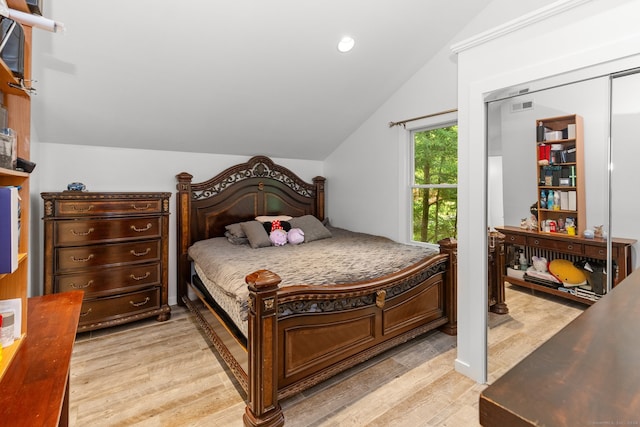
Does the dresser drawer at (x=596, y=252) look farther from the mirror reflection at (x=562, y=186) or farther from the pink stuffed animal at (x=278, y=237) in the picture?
the pink stuffed animal at (x=278, y=237)

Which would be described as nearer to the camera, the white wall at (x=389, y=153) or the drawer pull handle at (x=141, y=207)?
the drawer pull handle at (x=141, y=207)

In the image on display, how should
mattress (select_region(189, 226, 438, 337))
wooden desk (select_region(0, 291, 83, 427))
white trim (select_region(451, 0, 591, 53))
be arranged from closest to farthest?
1. wooden desk (select_region(0, 291, 83, 427))
2. white trim (select_region(451, 0, 591, 53))
3. mattress (select_region(189, 226, 438, 337))

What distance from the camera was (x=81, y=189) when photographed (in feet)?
9.40

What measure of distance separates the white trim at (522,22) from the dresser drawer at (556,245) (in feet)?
4.23

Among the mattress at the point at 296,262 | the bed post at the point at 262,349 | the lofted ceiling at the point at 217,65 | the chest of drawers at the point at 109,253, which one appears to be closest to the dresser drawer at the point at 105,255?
the chest of drawers at the point at 109,253

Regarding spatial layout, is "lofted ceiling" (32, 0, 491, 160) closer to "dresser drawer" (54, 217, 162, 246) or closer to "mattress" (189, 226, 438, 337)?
"dresser drawer" (54, 217, 162, 246)

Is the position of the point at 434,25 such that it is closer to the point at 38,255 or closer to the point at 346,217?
the point at 346,217

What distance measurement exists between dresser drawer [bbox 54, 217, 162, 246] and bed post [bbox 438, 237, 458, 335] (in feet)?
8.92

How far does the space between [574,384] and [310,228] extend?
10.6ft

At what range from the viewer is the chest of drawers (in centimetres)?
260

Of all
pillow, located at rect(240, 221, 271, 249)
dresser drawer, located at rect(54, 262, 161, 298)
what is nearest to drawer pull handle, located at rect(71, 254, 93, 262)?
dresser drawer, located at rect(54, 262, 161, 298)

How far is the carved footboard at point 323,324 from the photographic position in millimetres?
1671

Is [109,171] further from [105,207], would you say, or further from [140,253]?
[140,253]

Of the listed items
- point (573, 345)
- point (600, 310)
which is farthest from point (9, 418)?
point (600, 310)
